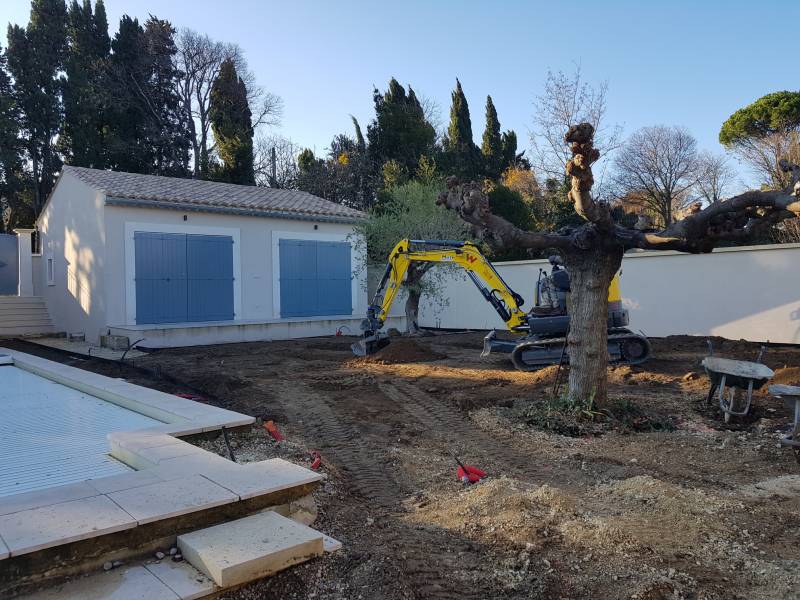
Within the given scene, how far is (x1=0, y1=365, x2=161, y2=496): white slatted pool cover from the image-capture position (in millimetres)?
4164

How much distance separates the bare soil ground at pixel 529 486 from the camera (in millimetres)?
3119

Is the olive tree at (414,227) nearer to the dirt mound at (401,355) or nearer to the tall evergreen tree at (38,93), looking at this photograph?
the dirt mound at (401,355)

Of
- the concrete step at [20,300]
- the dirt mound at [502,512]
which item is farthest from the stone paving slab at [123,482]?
the concrete step at [20,300]

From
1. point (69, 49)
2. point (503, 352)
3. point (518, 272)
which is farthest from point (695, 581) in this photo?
point (69, 49)

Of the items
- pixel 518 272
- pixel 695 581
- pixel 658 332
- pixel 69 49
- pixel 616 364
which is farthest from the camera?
pixel 69 49

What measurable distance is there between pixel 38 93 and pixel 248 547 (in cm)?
3285

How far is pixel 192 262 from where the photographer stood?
49.0ft

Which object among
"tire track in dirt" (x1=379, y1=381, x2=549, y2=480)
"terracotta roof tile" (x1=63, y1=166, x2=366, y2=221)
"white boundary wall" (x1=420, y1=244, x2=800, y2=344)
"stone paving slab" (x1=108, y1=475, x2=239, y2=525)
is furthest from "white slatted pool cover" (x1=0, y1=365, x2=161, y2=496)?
"white boundary wall" (x1=420, y1=244, x2=800, y2=344)

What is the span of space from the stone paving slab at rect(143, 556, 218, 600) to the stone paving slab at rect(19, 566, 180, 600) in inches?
1.1

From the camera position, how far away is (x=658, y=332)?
14195 mm

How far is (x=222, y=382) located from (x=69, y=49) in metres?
29.8

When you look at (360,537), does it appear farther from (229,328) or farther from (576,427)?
(229,328)

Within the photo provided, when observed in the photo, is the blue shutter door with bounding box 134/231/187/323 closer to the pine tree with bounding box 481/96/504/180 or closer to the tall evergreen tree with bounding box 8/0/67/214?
the tall evergreen tree with bounding box 8/0/67/214

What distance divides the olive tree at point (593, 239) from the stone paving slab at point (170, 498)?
13.4 ft
